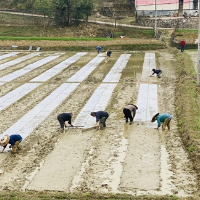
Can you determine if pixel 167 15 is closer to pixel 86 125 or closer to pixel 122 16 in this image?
Answer: pixel 122 16

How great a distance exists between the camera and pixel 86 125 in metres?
13.8

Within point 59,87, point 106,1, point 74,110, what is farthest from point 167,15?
point 74,110

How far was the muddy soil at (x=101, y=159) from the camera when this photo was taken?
9.18 meters

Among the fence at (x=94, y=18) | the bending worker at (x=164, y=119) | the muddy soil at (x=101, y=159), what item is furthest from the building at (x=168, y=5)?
the bending worker at (x=164, y=119)

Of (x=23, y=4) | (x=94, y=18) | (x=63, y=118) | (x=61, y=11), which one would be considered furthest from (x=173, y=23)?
(x=63, y=118)

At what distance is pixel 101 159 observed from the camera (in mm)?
10758

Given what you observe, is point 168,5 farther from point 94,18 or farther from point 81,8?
point 81,8

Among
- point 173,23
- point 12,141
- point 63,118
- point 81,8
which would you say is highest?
point 81,8

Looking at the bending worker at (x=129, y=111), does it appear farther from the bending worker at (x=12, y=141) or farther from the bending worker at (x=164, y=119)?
the bending worker at (x=12, y=141)

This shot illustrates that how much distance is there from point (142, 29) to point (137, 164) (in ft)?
116

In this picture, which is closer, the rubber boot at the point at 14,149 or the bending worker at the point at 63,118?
the rubber boot at the point at 14,149

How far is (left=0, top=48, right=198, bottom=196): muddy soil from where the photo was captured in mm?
9180

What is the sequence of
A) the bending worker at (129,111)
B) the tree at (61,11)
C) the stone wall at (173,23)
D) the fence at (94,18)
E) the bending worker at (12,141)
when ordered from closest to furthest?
the bending worker at (12,141) → the bending worker at (129,111) → the tree at (61,11) → the stone wall at (173,23) → the fence at (94,18)

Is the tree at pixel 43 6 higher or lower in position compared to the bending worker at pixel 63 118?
higher
